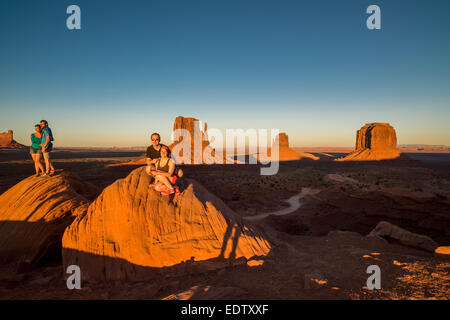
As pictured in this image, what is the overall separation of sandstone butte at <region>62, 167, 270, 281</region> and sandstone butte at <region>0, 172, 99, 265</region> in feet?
4.93

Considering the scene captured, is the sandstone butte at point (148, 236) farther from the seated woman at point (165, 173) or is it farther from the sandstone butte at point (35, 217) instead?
the sandstone butte at point (35, 217)

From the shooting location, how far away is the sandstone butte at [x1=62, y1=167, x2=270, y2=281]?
5883mm

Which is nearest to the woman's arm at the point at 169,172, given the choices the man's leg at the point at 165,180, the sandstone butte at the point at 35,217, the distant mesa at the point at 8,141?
the man's leg at the point at 165,180

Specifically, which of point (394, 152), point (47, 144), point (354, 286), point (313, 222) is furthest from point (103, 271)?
point (394, 152)

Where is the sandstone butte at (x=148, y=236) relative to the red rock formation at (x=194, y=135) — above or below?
below

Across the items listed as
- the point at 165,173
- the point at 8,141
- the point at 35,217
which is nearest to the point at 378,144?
the point at 165,173

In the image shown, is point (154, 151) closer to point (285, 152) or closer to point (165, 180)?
point (165, 180)

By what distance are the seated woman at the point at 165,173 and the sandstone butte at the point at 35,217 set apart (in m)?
3.83

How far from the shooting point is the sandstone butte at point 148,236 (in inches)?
232

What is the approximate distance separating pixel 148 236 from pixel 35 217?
4.72 m

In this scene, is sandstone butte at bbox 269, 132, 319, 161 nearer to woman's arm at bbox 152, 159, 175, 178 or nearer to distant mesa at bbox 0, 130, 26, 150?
woman's arm at bbox 152, 159, 175, 178

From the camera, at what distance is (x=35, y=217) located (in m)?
7.55

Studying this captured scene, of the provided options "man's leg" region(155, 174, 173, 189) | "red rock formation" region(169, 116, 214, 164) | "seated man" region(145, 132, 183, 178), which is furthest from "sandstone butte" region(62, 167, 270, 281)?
"red rock formation" region(169, 116, 214, 164)
